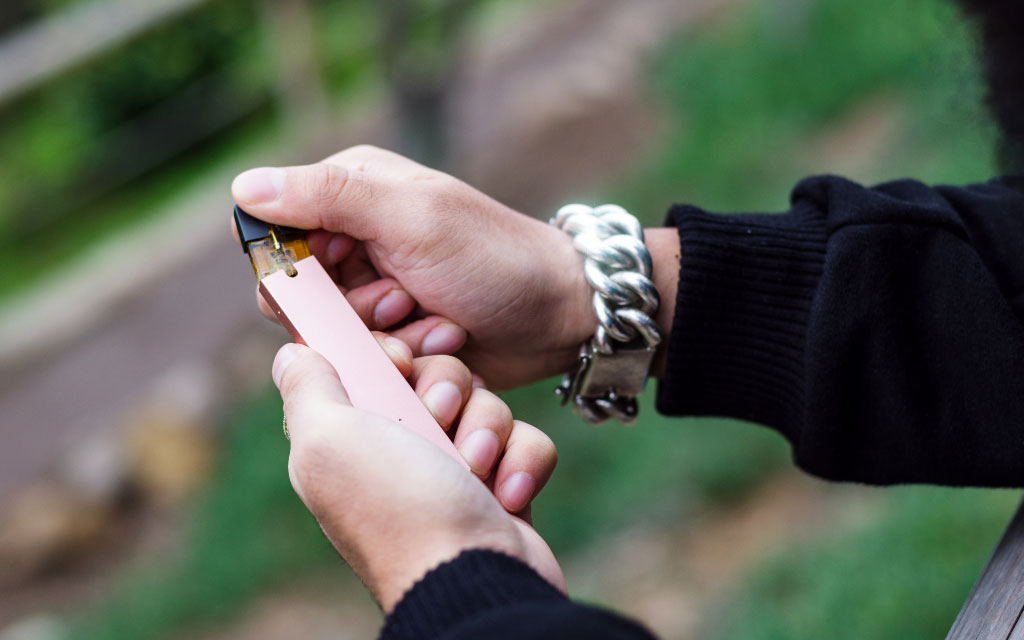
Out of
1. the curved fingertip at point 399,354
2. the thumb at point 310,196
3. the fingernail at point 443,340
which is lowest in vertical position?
the fingernail at point 443,340

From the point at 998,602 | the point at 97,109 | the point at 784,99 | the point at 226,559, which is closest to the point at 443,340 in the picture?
the point at 998,602

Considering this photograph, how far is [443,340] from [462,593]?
671mm

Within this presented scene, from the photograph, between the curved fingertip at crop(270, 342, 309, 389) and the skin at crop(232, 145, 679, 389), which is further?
the skin at crop(232, 145, 679, 389)

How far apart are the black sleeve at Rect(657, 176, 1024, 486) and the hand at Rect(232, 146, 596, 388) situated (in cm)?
23

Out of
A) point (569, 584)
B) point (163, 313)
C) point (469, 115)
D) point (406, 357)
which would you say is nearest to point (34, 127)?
point (163, 313)

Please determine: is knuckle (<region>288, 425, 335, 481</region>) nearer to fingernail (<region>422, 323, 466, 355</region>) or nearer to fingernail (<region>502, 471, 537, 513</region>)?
fingernail (<region>502, 471, 537, 513</region>)

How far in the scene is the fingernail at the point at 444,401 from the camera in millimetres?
1184

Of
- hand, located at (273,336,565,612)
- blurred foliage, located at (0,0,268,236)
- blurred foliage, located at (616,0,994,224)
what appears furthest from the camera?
blurred foliage, located at (0,0,268,236)

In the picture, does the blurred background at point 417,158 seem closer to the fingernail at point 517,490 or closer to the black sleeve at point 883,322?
the black sleeve at point 883,322

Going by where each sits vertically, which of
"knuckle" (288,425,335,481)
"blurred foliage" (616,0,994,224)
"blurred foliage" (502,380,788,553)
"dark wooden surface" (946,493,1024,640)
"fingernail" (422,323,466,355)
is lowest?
"blurred foliage" (502,380,788,553)

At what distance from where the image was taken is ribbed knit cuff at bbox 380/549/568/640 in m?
0.77

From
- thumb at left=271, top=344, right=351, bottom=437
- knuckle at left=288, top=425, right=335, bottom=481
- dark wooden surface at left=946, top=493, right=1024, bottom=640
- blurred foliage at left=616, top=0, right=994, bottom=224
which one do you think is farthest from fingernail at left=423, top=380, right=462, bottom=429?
blurred foliage at left=616, top=0, right=994, bottom=224

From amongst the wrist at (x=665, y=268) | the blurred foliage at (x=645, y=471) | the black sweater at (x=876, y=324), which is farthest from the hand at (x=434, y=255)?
the blurred foliage at (x=645, y=471)

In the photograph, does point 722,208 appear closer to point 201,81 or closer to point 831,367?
point 831,367
